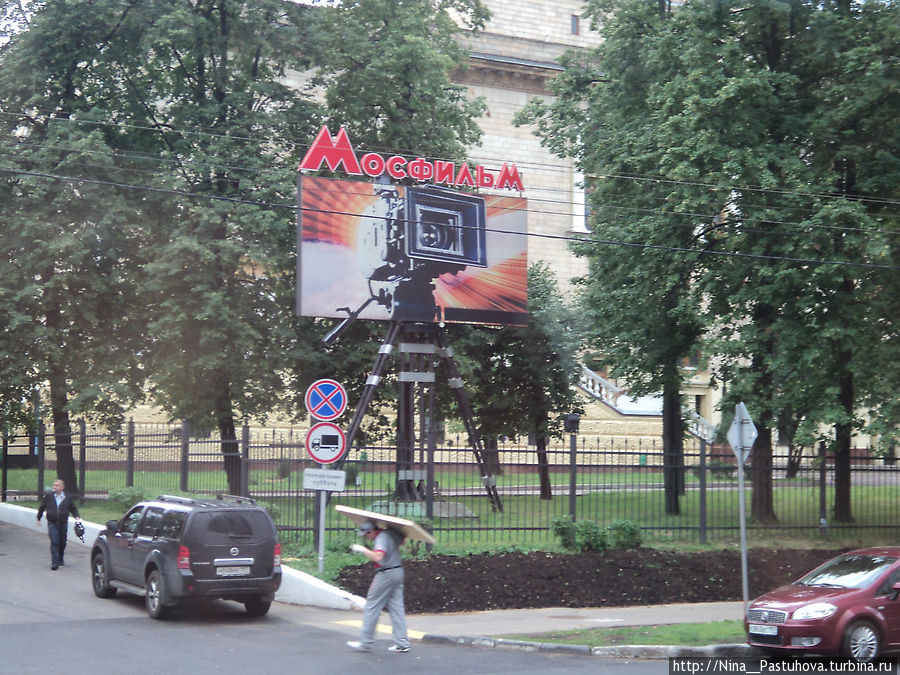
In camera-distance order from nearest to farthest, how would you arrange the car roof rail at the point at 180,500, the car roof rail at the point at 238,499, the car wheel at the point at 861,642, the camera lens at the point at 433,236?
the car wheel at the point at 861,642, the car roof rail at the point at 180,500, the car roof rail at the point at 238,499, the camera lens at the point at 433,236

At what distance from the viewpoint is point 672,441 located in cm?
2922

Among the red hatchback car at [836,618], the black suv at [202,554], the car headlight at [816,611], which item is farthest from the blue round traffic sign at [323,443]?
the car headlight at [816,611]

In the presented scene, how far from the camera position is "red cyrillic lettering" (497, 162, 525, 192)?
2652 centimetres

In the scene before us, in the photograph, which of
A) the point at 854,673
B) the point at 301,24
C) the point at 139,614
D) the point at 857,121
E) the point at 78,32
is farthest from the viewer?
the point at 301,24

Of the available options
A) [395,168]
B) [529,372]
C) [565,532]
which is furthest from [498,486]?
[529,372]

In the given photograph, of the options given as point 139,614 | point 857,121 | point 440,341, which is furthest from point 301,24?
point 139,614

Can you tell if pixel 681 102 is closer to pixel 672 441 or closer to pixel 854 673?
pixel 672 441

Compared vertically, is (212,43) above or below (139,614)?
above

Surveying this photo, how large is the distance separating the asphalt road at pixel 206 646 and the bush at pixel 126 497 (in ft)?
17.2

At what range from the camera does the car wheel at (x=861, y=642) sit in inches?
482

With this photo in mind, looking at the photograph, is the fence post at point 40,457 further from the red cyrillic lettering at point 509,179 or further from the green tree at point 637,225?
the green tree at point 637,225

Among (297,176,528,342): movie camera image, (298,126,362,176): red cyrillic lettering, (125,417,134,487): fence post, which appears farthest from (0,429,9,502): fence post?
(298,126,362,176): red cyrillic lettering

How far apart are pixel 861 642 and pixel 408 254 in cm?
1514

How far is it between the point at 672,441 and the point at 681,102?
10.1 meters
